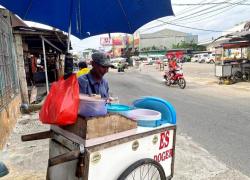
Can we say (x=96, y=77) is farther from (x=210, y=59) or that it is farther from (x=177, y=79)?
(x=210, y=59)

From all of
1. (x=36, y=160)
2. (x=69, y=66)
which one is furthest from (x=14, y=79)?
(x=69, y=66)

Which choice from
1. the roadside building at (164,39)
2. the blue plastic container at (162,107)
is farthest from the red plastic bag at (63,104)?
the roadside building at (164,39)

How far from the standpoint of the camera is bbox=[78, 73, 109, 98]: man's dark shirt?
10.7ft

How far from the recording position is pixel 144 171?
2863 millimetres

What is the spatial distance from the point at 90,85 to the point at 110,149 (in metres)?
1.08

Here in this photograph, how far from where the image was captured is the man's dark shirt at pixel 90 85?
327 cm

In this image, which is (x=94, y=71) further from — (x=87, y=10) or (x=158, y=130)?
(x=158, y=130)

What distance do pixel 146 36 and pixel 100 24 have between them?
3864 inches

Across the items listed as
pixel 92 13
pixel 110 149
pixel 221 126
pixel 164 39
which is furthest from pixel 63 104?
pixel 164 39

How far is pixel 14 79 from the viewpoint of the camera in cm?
908

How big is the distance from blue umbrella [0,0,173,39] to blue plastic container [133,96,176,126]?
3.44 ft

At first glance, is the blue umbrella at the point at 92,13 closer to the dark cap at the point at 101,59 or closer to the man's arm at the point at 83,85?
the dark cap at the point at 101,59

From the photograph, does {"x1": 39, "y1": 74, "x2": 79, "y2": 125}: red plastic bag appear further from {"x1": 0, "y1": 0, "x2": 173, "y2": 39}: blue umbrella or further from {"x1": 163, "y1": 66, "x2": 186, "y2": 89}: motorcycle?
{"x1": 163, "y1": 66, "x2": 186, "y2": 89}: motorcycle

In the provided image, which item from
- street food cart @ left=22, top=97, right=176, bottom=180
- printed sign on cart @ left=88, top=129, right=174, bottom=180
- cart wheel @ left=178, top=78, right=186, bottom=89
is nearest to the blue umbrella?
street food cart @ left=22, top=97, right=176, bottom=180
